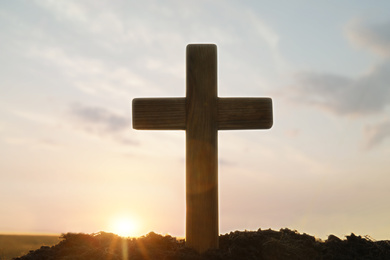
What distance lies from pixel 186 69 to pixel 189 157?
4.30 ft

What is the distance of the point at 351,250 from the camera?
6.06m

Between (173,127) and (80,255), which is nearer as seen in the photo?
(80,255)

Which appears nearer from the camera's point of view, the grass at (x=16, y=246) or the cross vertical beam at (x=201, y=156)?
the cross vertical beam at (x=201, y=156)

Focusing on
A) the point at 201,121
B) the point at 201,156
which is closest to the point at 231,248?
the point at 201,156

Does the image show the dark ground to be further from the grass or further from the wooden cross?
the grass

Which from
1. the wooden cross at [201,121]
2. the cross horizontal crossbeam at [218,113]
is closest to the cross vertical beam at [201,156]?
the wooden cross at [201,121]

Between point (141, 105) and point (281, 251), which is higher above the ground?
point (141, 105)

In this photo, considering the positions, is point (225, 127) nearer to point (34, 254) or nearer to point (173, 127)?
point (173, 127)

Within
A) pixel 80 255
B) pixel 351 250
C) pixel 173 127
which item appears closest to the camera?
pixel 80 255

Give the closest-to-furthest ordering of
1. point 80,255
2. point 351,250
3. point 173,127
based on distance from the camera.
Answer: point 80,255, point 351,250, point 173,127

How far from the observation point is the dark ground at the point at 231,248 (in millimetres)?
5801

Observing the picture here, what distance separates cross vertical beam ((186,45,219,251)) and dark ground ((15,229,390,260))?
298mm

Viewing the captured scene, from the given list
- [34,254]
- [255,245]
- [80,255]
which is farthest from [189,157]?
[34,254]

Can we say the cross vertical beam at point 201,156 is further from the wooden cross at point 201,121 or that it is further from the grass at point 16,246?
the grass at point 16,246
